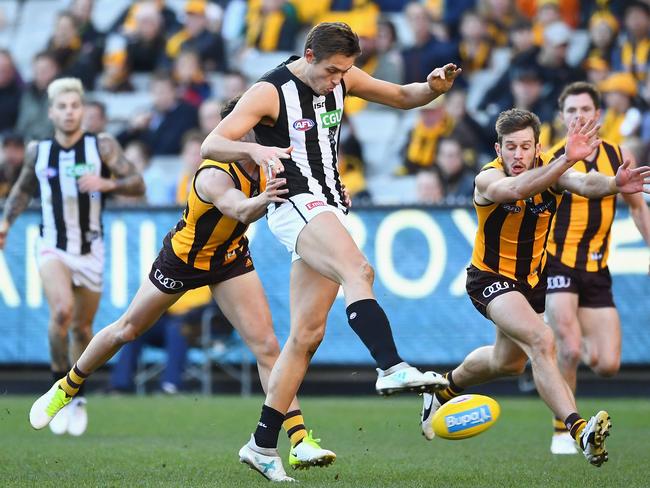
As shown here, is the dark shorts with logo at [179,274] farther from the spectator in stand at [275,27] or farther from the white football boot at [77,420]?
the spectator in stand at [275,27]

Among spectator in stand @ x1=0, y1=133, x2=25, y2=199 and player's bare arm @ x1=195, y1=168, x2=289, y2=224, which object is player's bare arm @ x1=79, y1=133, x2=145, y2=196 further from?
spectator in stand @ x1=0, y1=133, x2=25, y2=199

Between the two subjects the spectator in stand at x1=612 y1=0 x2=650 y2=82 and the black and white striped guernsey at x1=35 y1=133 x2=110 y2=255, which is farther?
the spectator in stand at x1=612 y1=0 x2=650 y2=82

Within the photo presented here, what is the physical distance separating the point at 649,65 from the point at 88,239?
8.27m

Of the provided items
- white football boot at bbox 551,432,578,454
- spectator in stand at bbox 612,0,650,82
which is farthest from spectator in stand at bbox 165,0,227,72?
white football boot at bbox 551,432,578,454

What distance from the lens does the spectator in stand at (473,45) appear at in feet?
54.7

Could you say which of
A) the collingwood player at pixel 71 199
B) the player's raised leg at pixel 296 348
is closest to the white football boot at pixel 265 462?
the player's raised leg at pixel 296 348

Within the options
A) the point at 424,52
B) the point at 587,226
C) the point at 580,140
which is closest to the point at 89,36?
the point at 424,52

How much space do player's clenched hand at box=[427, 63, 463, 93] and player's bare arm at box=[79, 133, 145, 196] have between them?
12.0 ft

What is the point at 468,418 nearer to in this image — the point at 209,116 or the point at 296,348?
the point at 296,348

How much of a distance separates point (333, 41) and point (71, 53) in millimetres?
12865

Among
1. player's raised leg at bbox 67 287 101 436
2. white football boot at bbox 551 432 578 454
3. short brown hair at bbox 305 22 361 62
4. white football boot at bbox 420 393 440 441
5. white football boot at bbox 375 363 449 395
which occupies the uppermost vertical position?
short brown hair at bbox 305 22 361 62

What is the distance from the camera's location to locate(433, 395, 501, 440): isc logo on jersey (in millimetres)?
7047

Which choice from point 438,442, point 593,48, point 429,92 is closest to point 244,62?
point 593,48

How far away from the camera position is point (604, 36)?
15984 millimetres
